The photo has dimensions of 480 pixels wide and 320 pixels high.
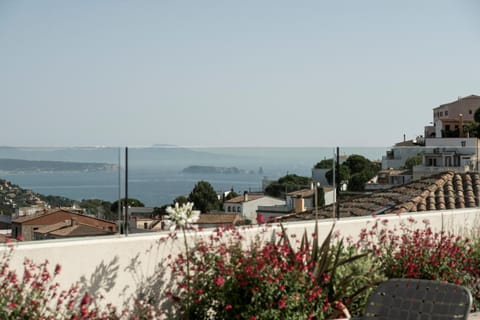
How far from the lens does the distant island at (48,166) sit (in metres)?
6.34

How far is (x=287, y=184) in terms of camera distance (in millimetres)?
8320

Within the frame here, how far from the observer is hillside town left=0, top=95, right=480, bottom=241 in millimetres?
6410

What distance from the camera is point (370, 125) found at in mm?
59094

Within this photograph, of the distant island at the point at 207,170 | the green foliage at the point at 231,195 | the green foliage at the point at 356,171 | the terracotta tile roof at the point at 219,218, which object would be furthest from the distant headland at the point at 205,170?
the green foliage at the point at 356,171

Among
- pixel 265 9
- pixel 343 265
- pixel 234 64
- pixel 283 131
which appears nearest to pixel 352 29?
pixel 265 9

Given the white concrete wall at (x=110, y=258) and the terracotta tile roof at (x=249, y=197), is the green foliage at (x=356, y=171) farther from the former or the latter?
the white concrete wall at (x=110, y=258)

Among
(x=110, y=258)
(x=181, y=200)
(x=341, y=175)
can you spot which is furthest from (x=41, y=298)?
(x=341, y=175)

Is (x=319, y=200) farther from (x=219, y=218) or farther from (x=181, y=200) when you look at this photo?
(x=181, y=200)

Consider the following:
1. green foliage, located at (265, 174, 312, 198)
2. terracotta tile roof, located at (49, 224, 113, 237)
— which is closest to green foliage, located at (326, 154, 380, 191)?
green foliage, located at (265, 174, 312, 198)

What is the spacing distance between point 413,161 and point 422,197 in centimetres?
47

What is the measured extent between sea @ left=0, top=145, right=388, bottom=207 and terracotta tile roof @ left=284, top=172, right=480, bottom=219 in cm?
62

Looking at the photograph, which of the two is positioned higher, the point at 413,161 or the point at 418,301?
the point at 413,161

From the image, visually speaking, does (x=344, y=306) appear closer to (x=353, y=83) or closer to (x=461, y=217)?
(x=461, y=217)

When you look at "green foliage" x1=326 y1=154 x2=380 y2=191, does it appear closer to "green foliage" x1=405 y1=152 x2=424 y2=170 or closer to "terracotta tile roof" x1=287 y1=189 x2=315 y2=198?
"terracotta tile roof" x1=287 y1=189 x2=315 y2=198
